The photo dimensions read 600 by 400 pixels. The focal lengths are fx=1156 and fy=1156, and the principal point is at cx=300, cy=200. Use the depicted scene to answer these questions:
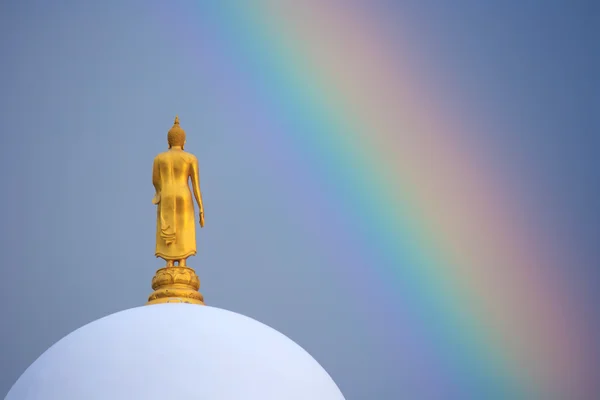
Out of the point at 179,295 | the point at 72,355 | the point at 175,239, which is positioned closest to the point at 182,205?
the point at 175,239

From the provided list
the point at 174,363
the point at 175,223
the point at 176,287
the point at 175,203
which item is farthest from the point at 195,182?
the point at 174,363

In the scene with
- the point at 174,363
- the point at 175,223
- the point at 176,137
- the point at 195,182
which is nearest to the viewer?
the point at 174,363

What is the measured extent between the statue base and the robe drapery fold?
45 centimetres

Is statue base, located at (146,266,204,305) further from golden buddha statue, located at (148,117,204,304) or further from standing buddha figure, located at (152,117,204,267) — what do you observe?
standing buddha figure, located at (152,117,204,267)

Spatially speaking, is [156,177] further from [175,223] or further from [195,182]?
[175,223]

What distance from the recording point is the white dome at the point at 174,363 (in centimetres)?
1094

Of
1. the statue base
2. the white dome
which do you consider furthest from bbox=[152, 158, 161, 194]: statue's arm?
the white dome

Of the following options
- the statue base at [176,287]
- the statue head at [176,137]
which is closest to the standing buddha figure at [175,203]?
the statue head at [176,137]

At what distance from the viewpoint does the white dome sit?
35.9 feet

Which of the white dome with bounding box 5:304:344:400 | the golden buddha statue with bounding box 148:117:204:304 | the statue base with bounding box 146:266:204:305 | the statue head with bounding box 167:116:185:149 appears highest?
the statue head with bounding box 167:116:185:149

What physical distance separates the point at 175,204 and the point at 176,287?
1430 millimetres

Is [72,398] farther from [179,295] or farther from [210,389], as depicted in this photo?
[179,295]

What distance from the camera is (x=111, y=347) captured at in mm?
11508

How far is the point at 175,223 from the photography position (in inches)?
602
